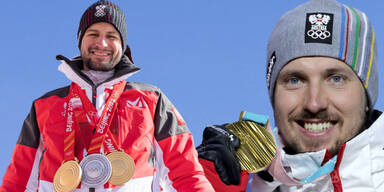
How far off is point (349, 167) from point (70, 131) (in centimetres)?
233

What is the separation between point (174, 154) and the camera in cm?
429

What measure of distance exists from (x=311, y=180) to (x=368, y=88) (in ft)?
2.38

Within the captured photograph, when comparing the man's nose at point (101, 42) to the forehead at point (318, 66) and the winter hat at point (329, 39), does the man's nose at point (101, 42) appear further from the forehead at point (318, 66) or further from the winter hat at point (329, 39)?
the forehead at point (318, 66)

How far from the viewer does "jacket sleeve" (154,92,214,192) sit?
409 cm

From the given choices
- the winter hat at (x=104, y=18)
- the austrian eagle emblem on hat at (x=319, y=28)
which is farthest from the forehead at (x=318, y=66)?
the winter hat at (x=104, y=18)

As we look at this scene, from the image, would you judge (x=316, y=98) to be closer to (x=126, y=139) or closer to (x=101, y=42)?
(x=126, y=139)

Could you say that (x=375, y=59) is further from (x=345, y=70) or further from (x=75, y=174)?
(x=75, y=174)

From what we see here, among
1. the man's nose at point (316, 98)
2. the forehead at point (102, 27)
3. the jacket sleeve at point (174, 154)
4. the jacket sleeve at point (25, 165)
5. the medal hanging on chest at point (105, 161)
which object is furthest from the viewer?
the forehead at point (102, 27)

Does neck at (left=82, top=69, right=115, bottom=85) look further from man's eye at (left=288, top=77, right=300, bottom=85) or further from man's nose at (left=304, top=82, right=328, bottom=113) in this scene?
man's nose at (left=304, top=82, right=328, bottom=113)

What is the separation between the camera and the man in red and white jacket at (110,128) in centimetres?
425

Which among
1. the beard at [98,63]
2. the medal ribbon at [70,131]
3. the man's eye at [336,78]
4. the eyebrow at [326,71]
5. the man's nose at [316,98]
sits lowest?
the medal ribbon at [70,131]

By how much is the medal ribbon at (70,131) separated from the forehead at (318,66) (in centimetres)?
199

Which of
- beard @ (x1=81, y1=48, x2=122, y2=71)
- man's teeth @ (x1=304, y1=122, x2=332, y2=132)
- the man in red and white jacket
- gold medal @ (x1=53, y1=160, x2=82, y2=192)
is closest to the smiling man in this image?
man's teeth @ (x1=304, y1=122, x2=332, y2=132)

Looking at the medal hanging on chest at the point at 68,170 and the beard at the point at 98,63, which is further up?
the beard at the point at 98,63
